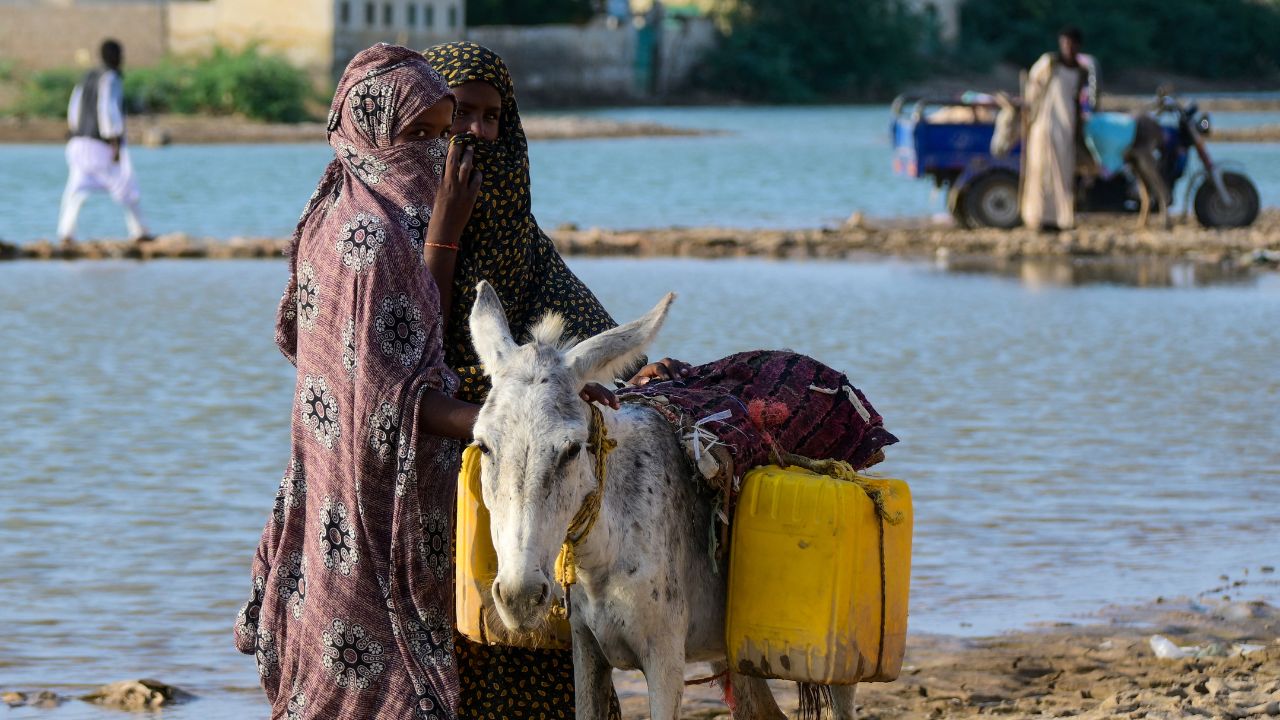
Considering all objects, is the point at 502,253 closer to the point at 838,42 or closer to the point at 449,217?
the point at 449,217

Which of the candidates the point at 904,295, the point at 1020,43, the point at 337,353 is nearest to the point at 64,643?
the point at 337,353

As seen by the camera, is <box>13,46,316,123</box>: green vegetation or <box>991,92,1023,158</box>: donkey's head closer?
<box>991,92,1023,158</box>: donkey's head

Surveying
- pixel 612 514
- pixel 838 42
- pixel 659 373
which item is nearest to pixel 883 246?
pixel 659 373

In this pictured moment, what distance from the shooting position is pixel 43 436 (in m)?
9.95

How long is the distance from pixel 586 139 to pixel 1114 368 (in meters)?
41.0

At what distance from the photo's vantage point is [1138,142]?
1875 centimetres

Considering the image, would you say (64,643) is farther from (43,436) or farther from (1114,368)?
(1114,368)

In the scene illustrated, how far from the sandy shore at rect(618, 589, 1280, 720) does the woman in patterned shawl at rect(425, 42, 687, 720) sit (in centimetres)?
124

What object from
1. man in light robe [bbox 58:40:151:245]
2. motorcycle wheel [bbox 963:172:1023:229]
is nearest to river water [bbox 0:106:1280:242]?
motorcycle wheel [bbox 963:172:1023:229]

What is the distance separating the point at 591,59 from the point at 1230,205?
56738 mm

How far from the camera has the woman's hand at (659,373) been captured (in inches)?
176

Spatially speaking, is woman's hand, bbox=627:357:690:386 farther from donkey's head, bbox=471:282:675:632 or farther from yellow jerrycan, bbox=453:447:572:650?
donkey's head, bbox=471:282:675:632

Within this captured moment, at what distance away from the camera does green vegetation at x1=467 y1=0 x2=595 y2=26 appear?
255 feet

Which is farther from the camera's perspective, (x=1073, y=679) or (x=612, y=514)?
(x=1073, y=679)
